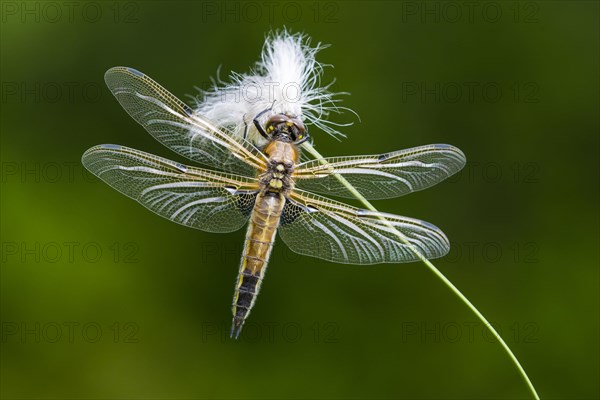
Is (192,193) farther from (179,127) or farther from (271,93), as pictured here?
(271,93)

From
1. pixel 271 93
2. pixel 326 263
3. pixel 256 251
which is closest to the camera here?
pixel 256 251

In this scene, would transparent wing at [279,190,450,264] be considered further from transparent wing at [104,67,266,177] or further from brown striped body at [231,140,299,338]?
transparent wing at [104,67,266,177]

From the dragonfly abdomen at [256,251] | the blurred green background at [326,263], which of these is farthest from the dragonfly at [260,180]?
the blurred green background at [326,263]

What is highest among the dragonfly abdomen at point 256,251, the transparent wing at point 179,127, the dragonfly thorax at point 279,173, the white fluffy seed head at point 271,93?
the white fluffy seed head at point 271,93

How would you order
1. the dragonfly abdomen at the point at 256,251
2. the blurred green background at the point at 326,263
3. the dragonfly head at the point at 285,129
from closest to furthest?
1. the dragonfly abdomen at the point at 256,251
2. the dragonfly head at the point at 285,129
3. the blurred green background at the point at 326,263

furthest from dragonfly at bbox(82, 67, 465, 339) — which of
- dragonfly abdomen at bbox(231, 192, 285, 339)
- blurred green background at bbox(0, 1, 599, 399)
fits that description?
blurred green background at bbox(0, 1, 599, 399)

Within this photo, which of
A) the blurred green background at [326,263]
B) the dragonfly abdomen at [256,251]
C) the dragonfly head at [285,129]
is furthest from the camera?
the blurred green background at [326,263]

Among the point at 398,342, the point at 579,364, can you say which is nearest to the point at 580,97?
the point at 579,364

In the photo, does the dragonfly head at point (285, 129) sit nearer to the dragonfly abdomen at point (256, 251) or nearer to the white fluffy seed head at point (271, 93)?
the white fluffy seed head at point (271, 93)

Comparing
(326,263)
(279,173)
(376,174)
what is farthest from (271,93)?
(326,263)
